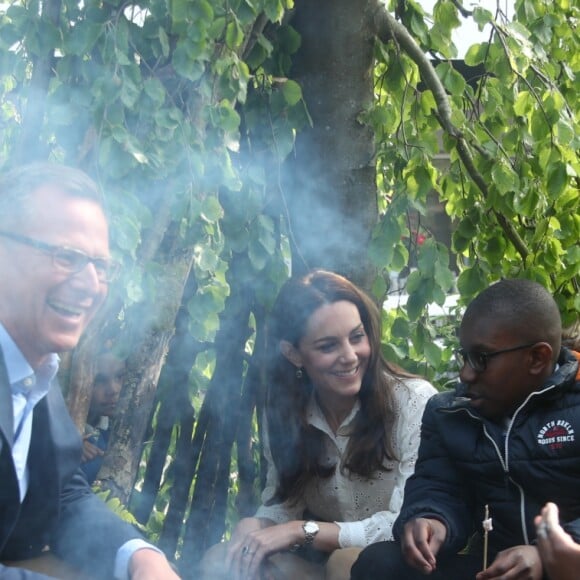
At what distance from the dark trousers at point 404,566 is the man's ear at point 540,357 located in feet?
1.95

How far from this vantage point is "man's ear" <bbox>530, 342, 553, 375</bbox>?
289 cm

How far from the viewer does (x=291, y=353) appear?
349 centimetres

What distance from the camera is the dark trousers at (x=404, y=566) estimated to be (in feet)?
9.47

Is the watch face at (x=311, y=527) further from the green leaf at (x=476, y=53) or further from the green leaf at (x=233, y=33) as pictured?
the green leaf at (x=476, y=53)

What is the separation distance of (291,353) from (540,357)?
0.95 m

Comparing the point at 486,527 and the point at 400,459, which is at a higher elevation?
the point at 400,459

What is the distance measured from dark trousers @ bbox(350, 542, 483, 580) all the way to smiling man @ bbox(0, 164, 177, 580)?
2.41 feet

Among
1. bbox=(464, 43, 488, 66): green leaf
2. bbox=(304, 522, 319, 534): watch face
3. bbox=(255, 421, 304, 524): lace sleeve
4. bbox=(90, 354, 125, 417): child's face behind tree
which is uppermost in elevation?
bbox=(464, 43, 488, 66): green leaf

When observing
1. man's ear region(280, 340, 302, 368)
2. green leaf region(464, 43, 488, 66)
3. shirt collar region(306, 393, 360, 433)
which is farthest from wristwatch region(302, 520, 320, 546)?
green leaf region(464, 43, 488, 66)

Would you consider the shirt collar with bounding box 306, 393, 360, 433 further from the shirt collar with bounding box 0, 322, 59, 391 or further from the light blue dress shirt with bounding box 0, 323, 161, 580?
the shirt collar with bounding box 0, 322, 59, 391

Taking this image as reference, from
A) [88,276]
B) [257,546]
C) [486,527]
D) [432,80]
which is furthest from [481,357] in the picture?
[432,80]

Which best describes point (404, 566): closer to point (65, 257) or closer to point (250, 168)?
point (65, 257)

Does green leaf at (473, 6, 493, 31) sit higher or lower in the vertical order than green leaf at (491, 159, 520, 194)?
higher

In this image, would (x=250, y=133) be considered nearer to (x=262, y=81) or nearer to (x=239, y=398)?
(x=262, y=81)
